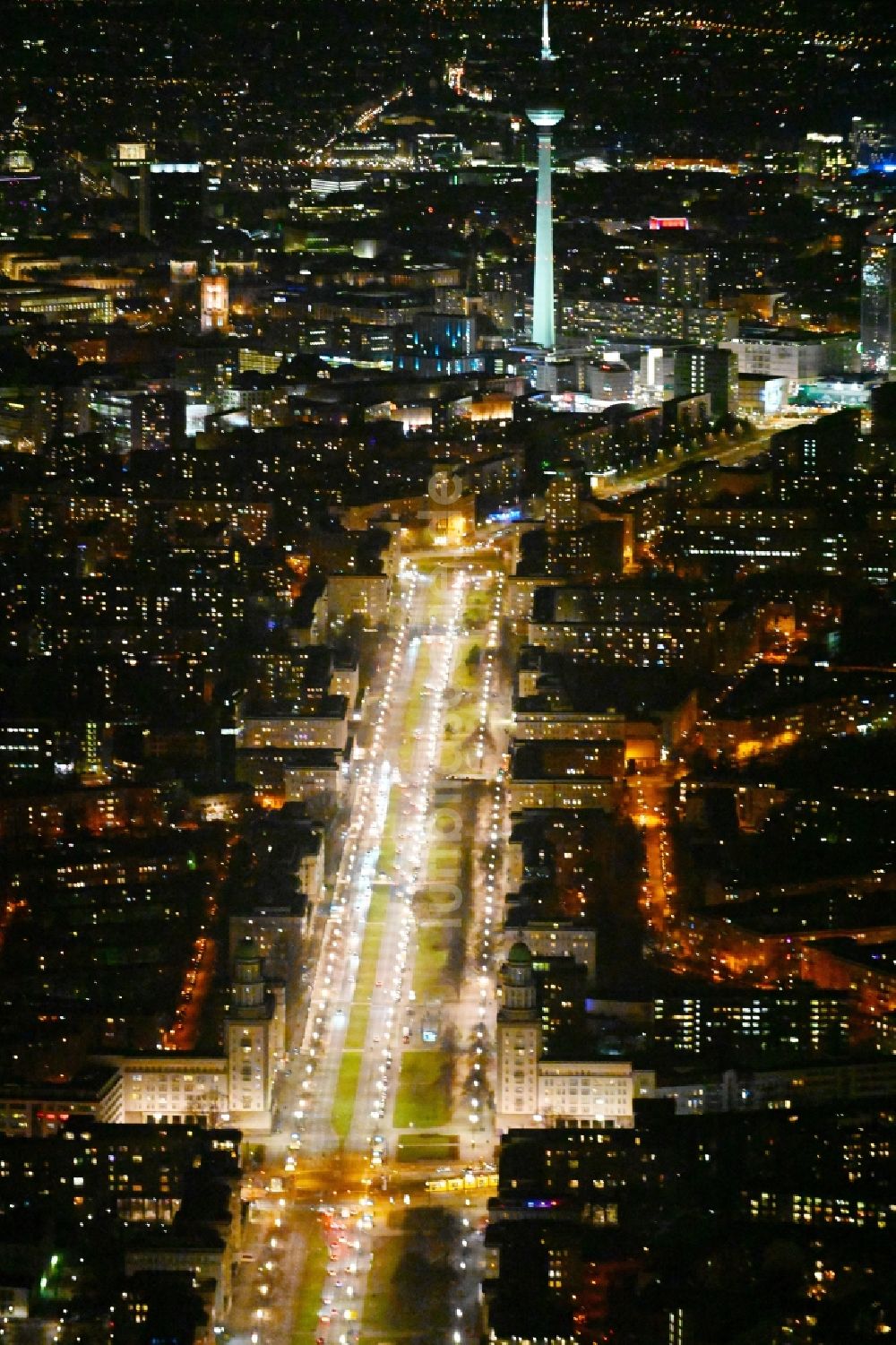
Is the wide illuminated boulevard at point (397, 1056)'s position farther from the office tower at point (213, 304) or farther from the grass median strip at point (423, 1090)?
the office tower at point (213, 304)

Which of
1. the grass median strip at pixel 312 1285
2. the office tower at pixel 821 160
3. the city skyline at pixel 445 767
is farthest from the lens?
the office tower at pixel 821 160

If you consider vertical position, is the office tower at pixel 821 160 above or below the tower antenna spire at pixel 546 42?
below

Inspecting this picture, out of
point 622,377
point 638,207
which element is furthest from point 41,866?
point 638,207

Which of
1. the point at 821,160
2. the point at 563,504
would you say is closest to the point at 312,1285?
the point at 563,504

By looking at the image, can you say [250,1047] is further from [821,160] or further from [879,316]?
[821,160]

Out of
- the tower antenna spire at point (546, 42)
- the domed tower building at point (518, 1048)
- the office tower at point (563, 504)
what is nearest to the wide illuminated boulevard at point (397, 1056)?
the domed tower building at point (518, 1048)

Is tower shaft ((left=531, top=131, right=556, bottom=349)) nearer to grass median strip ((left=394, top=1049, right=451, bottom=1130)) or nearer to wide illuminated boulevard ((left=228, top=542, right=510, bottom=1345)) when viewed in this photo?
wide illuminated boulevard ((left=228, top=542, right=510, bottom=1345))
